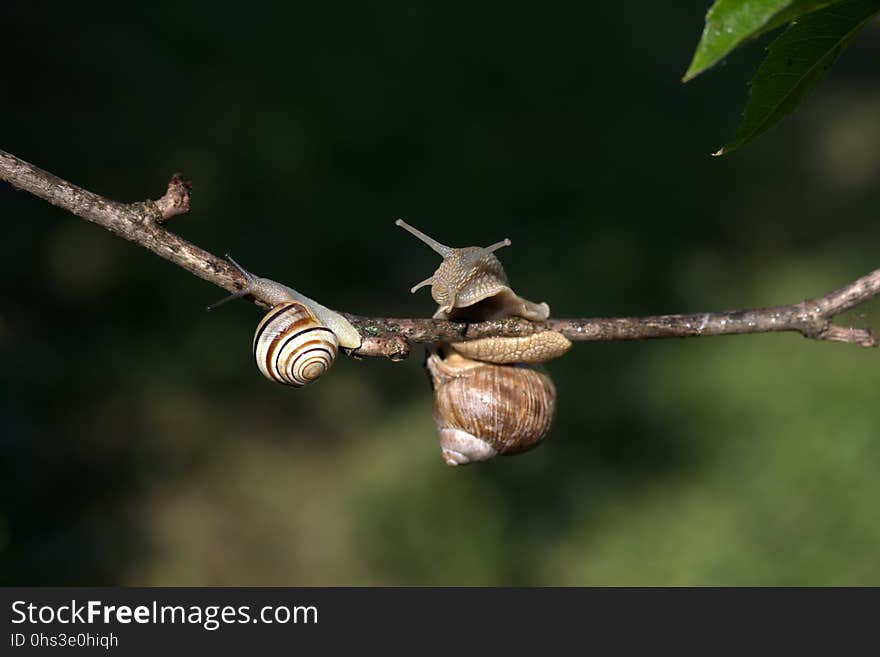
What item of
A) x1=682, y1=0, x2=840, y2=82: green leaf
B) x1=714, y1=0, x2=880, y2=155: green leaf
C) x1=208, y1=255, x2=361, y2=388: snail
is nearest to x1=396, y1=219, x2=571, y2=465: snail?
x1=208, y1=255, x2=361, y2=388: snail

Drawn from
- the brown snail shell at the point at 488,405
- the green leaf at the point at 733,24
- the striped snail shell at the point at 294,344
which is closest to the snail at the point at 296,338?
the striped snail shell at the point at 294,344

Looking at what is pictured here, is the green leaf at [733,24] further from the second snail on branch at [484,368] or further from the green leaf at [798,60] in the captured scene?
the second snail on branch at [484,368]

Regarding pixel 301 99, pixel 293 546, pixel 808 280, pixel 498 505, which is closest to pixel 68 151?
pixel 301 99

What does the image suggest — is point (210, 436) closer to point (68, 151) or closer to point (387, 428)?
point (387, 428)

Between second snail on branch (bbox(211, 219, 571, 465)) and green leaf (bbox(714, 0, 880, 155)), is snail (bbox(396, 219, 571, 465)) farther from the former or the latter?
green leaf (bbox(714, 0, 880, 155))

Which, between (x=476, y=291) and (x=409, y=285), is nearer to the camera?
(x=476, y=291)

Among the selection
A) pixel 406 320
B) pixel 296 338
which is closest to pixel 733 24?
pixel 406 320

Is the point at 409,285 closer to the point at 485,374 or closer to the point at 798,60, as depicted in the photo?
the point at 485,374
